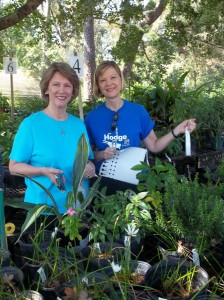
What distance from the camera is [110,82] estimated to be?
7.63 ft

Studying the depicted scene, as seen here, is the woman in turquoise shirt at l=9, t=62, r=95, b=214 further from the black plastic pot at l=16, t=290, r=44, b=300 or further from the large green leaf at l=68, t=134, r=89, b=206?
the black plastic pot at l=16, t=290, r=44, b=300

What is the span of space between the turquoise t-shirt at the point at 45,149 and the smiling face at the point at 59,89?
0.10 meters

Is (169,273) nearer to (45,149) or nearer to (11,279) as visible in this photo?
(11,279)

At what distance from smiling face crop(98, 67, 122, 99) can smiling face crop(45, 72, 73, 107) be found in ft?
1.22

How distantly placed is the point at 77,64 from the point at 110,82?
1313 mm

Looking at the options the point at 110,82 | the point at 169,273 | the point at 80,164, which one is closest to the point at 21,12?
the point at 110,82

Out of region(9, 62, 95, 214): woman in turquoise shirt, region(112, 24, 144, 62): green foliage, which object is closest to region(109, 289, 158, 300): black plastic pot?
region(9, 62, 95, 214): woman in turquoise shirt

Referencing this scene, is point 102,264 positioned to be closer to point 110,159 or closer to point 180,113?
point 110,159

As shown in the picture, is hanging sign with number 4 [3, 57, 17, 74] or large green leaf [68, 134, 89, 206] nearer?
large green leaf [68, 134, 89, 206]

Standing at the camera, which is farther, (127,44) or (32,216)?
(127,44)

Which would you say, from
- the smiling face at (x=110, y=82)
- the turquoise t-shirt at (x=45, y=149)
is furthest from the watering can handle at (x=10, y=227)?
the smiling face at (x=110, y=82)

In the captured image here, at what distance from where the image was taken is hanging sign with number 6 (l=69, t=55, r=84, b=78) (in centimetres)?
353

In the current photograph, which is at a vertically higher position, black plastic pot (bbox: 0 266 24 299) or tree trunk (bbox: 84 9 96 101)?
tree trunk (bbox: 84 9 96 101)

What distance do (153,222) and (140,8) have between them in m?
4.33
